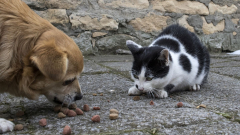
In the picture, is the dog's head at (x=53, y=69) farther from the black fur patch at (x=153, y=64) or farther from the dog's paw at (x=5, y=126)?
the black fur patch at (x=153, y=64)

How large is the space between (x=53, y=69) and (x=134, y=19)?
3961 millimetres

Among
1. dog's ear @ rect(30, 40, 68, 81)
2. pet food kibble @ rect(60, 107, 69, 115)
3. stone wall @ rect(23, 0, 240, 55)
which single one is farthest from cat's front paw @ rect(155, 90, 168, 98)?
stone wall @ rect(23, 0, 240, 55)

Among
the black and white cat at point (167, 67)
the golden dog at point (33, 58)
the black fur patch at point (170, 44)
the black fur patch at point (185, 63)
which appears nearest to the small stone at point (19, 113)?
the golden dog at point (33, 58)

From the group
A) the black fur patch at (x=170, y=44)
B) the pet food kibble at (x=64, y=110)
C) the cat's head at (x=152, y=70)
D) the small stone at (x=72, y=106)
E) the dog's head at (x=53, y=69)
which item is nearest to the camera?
the dog's head at (x=53, y=69)

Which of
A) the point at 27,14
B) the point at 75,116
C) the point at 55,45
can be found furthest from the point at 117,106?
the point at 27,14

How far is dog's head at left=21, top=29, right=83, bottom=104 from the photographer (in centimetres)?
148

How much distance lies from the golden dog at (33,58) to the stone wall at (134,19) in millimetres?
2961

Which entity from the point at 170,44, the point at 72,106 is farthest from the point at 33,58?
the point at 170,44

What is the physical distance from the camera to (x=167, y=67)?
7.55 ft

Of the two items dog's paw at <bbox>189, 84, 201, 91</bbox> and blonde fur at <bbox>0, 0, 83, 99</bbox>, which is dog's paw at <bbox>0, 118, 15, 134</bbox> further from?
dog's paw at <bbox>189, 84, 201, 91</bbox>

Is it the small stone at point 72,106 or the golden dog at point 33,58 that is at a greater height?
the golden dog at point 33,58

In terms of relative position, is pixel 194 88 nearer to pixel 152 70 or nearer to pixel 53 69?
pixel 152 70

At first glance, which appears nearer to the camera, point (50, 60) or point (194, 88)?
point (50, 60)

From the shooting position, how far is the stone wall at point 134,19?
15.4 feet
